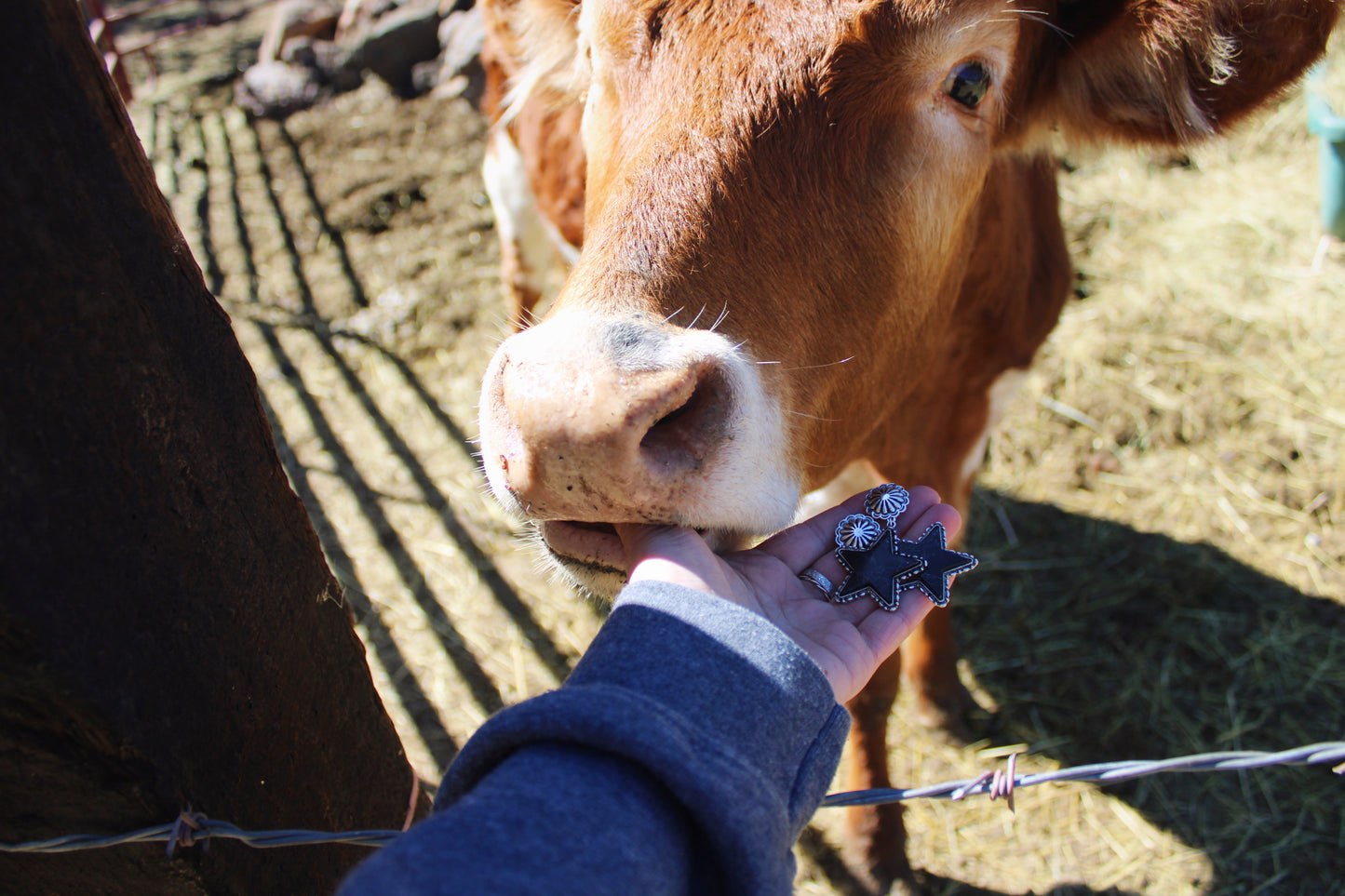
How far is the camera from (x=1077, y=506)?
146 inches

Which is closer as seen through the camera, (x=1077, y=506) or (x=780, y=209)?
(x=780, y=209)

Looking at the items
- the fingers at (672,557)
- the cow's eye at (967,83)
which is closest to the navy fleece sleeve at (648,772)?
the fingers at (672,557)

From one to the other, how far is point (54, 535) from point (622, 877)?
0.75 metres

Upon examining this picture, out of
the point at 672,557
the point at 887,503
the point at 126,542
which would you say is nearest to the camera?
the point at 126,542

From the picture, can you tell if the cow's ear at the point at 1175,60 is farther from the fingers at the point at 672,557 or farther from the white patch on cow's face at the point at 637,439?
the fingers at the point at 672,557

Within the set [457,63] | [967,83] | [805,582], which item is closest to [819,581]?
[805,582]

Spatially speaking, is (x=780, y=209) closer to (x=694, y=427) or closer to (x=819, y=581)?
(x=694, y=427)

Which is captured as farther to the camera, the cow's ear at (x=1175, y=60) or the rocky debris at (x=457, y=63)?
the rocky debris at (x=457, y=63)

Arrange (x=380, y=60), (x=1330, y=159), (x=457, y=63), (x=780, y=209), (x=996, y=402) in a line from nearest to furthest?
(x=780, y=209)
(x=996, y=402)
(x=1330, y=159)
(x=457, y=63)
(x=380, y=60)

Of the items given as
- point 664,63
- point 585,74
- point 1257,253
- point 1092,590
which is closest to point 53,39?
point 664,63

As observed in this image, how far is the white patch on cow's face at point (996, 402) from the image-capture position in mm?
2809

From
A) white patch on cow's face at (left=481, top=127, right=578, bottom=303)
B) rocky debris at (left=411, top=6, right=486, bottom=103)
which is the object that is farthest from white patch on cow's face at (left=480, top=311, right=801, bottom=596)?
rocky debris at (left=411, top=6, right=486, bottom=103)

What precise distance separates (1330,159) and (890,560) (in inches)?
173

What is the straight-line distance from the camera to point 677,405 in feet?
3.96
